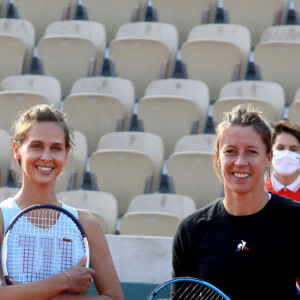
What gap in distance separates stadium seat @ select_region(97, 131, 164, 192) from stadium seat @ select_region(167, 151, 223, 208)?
0.19 m

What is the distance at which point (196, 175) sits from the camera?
618 cm

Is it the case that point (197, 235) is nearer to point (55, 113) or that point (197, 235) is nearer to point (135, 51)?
point (55, 113)

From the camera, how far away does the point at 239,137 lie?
2672mm

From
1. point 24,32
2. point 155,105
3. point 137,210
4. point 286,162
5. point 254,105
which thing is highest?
point 24,32

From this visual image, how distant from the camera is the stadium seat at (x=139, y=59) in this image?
23.7ft

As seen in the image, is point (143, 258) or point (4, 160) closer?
point (143, 258)

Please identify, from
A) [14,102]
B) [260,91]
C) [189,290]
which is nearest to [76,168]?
[14,102]

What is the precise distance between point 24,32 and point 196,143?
2230 mm

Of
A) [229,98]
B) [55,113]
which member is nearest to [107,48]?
[229,98]

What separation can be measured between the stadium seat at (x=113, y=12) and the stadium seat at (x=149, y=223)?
2.79 metres

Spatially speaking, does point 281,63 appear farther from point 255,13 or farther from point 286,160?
point 286,160

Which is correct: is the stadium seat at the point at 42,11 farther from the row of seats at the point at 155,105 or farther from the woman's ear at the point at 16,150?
the woman's ear at the point at 16,150

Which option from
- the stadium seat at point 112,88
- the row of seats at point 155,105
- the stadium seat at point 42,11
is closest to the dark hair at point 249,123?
the row of seats at point 155,105

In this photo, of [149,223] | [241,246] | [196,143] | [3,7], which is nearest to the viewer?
[241,246]
